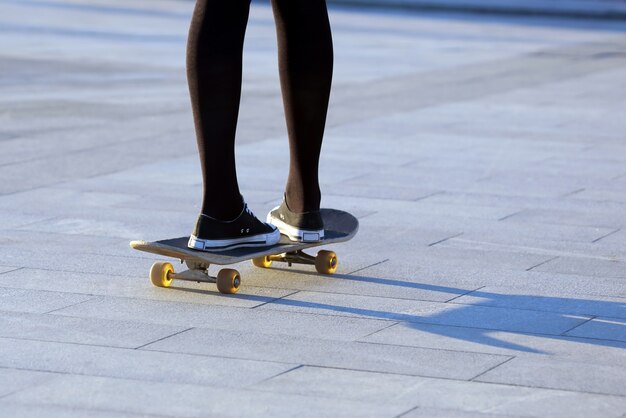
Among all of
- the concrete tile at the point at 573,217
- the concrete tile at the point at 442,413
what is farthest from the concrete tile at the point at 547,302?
the concrete tile at the point at 573,217

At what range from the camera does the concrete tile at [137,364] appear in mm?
3352

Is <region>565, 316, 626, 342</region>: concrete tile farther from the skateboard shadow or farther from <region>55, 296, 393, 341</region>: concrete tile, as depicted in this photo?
<region>55, 296, 393, 341</region>: concrete tile

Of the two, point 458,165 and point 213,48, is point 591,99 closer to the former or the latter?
point 458,165

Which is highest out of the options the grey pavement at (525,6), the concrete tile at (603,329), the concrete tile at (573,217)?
the concrete tile at (603,329)

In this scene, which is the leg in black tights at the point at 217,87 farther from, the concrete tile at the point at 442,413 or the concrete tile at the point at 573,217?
the concrete tile at the point at 573,217

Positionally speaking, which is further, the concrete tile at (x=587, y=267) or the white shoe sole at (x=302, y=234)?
the concrete tile at (x=587, y=267)

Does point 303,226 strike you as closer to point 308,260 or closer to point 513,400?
point 308,260

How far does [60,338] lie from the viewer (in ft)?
12.2

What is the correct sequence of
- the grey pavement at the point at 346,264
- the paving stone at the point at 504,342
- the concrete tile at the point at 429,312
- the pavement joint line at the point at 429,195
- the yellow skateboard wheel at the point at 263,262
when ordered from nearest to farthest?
the grey pavement at the point at 346,264 < the paving stone at the point at 504,342 < the concrete tile at the point at 429,312 < the yellow skateboard wheel at the point at 263,262 < the pavement joint line at the point at 429,195

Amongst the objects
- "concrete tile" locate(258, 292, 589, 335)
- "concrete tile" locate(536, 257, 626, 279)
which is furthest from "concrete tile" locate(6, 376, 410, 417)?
"concrete tile" locate(536, 257, 626, 279)

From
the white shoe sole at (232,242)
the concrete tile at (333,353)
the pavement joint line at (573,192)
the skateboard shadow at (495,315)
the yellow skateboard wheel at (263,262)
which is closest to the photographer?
the concrete tile at (333,353)

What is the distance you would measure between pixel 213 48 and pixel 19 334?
105 cm

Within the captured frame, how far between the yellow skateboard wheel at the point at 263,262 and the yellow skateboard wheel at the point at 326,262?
0.17 m

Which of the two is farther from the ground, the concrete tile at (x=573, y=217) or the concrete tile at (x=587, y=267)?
the concrete tile at (x=587, y=267)
